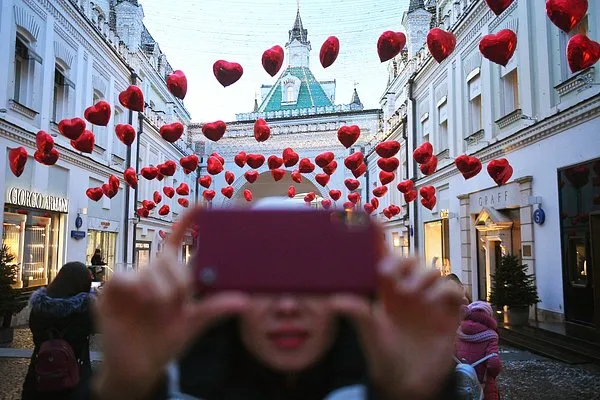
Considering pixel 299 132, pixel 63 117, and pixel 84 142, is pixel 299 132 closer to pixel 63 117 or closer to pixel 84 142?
pixel 63 117

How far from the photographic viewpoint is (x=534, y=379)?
24.0 ft

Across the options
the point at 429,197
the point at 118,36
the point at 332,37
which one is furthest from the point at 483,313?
the point at 118,36

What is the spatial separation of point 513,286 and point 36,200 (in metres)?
11.6

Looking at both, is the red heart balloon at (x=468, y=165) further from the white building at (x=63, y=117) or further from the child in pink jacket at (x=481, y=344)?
the white building at (x=63, y=117)

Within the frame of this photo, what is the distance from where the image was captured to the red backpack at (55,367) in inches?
122

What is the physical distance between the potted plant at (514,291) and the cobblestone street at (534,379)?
231cm

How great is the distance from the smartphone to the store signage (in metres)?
12.3

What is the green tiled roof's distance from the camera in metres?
34.7

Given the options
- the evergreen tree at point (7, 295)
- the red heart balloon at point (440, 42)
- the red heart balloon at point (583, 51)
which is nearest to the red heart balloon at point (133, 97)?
the evergreen tree at point (7, 295)

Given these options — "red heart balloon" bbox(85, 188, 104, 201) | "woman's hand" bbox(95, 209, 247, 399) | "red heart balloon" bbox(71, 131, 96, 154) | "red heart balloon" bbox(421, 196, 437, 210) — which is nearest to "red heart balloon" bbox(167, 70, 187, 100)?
"red heart balloon" bbox(71, 131, 96, 154)

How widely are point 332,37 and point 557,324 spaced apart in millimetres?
7467

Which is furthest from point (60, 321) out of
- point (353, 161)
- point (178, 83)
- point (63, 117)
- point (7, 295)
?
point (353, 161)

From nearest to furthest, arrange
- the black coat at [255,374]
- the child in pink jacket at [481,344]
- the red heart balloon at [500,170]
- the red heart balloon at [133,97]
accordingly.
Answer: the black coat at [255,374] < the child in pink jacket at [481,344] < the red heart balloon at [133,97] < the red heart balloon at [500,170]

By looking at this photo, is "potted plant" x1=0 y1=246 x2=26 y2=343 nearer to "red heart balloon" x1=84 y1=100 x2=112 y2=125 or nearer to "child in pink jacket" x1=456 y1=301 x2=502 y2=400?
"red heart balloon" x1=84 y1=100 x2=112 y2=125
